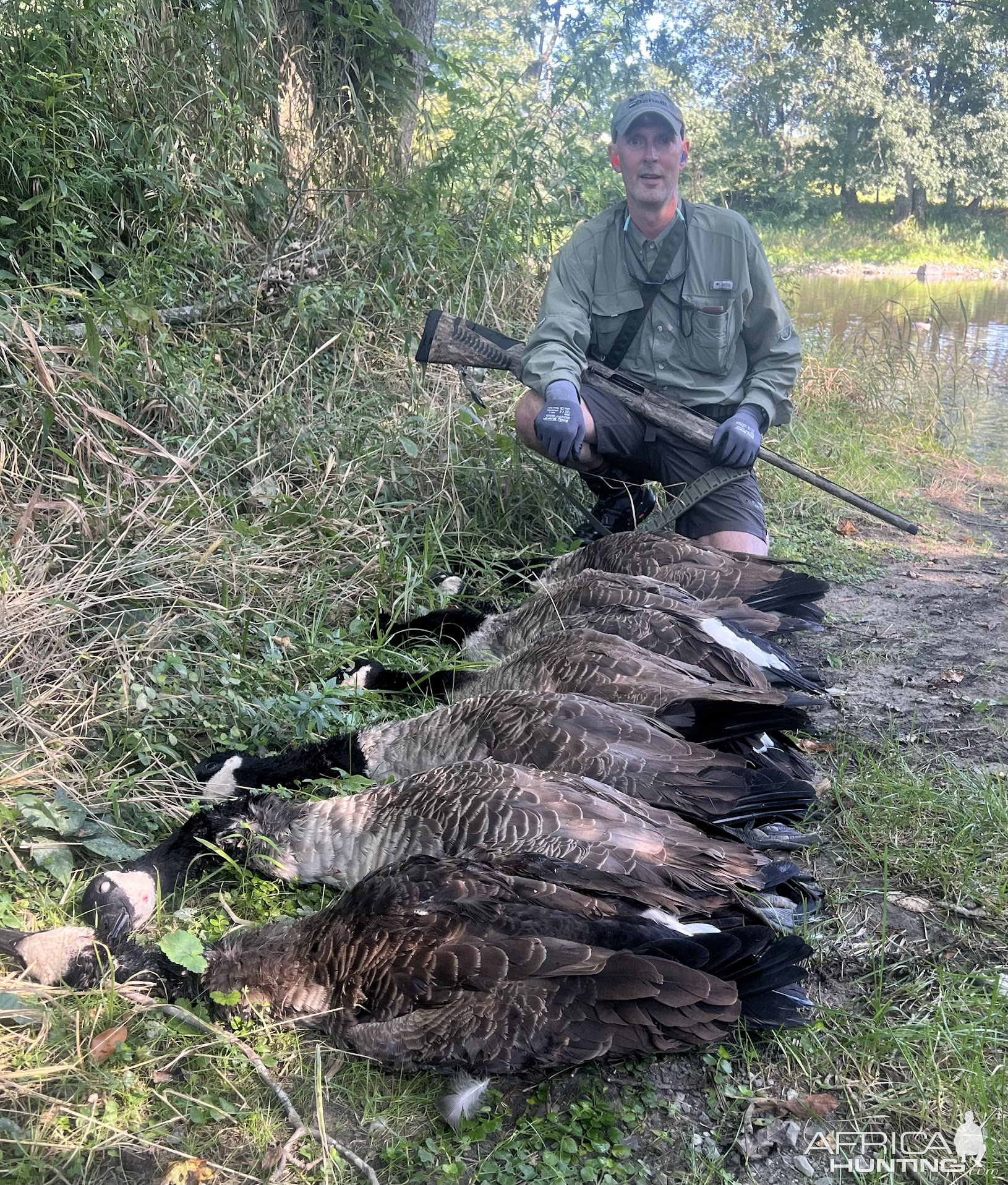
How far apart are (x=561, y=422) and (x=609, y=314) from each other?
3.44ft

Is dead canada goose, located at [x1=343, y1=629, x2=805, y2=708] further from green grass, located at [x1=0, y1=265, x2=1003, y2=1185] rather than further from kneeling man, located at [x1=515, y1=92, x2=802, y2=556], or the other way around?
kneeling man, located at [x1=515, y1=92, x2=802, y2=556]

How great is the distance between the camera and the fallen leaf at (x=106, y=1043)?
2482 millimetres

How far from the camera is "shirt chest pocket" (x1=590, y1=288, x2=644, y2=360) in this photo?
5750mm

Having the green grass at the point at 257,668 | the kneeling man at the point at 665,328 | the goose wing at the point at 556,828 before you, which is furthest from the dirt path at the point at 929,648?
the goose wing at the point at 556,828

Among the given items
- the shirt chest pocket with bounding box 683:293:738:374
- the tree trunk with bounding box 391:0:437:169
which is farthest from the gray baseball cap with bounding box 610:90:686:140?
the tree trunk with bounding box 391:0:437:169

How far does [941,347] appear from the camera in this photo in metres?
11.9

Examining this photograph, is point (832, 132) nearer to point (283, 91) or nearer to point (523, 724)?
point (283, 91)

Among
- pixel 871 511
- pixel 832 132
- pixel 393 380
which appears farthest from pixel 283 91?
pixel 832 132

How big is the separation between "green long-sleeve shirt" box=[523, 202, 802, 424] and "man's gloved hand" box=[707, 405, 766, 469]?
28cm

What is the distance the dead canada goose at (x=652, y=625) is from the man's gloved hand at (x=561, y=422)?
37.2 inches

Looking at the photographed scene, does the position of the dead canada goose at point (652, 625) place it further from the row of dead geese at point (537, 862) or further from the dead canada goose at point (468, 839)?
the dead canada goose at point (468, 839)

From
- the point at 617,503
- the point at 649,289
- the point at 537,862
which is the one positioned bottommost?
the point at 537,862

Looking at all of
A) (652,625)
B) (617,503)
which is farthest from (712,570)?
(617,503)

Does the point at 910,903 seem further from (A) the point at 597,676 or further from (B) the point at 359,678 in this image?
(B) the point at 359,678
